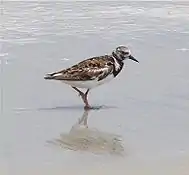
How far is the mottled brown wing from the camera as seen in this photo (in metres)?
5.47

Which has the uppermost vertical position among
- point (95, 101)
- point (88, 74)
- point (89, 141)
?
point (88, 74)

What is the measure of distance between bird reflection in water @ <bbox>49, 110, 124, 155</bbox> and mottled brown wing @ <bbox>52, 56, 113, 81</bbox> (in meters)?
0.65

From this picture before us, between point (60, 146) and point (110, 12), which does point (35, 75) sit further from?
point (110, 12)

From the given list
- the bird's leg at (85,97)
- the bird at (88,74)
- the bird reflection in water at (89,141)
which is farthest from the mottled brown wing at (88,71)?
the bird reflection in water at (89,141)

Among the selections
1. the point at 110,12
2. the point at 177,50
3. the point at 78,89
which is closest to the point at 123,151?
the point at 78,89

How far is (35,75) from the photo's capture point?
6230mm

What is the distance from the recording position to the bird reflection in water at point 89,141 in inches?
173

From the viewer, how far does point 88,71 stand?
550cm

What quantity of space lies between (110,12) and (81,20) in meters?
0.79

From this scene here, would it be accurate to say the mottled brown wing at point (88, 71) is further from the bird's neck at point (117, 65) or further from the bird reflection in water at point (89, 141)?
the bird reflection in water at point (89, 141)

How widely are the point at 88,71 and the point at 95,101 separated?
0.91 feet

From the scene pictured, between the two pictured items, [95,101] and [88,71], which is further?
[95,101]

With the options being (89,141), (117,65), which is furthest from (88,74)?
(89,141)

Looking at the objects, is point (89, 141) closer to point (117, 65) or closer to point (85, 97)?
point (85, 97)
